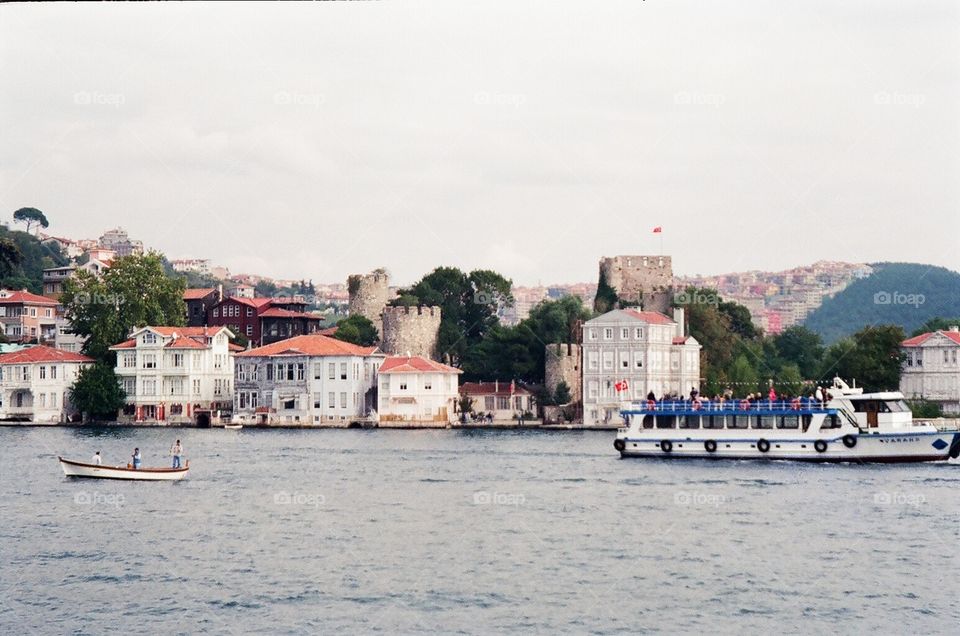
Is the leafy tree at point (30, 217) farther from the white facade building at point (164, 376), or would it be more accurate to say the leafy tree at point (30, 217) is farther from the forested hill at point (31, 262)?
the white facade building at point (164, 376)

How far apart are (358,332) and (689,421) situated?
83.3 feet

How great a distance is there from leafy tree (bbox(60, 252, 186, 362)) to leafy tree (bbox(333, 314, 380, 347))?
6.37m

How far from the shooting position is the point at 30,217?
9688cm

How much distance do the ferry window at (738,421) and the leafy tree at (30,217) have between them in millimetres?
74841

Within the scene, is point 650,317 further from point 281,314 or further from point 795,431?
point 795,431

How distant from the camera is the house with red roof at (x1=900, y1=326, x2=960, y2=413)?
45312 mm

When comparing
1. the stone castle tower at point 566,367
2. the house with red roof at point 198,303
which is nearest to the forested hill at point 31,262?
the house with red roof at point 198,303

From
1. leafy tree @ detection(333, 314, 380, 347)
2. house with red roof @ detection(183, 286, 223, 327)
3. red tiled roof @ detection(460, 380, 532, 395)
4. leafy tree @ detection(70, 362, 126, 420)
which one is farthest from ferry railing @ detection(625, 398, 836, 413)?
house with red roof @ detection(183, 286, 223, 327)

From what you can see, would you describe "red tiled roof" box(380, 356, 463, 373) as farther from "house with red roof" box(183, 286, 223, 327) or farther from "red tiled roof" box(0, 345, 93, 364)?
"house with red roof" box(183, 286, 223, 327)

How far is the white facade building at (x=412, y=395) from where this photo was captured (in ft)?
152

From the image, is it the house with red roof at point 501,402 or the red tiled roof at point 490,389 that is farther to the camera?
the red tiled roof at point 490,389

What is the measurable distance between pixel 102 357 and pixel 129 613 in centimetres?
3753

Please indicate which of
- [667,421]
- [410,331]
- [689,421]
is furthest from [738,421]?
[410,331]

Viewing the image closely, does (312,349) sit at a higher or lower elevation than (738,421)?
higher
